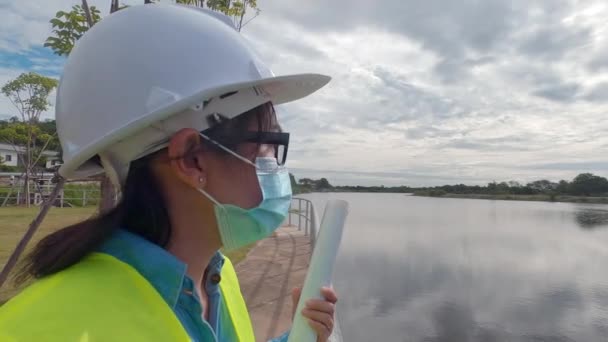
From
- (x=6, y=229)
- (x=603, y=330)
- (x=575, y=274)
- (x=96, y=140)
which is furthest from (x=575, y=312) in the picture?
(x=6, y=229)

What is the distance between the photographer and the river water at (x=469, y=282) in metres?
7.34

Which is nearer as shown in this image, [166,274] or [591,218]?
[166,274]

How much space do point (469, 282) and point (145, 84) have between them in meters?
10.8

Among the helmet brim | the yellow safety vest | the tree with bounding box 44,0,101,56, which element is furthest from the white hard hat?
the tree with bounding box 44,0,101,56

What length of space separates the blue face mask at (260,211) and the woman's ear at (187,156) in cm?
3

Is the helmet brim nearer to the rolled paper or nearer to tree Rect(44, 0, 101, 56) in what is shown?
the rolled paper

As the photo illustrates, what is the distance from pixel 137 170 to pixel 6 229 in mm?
12601

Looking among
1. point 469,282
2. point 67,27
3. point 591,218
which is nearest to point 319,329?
point 67,27

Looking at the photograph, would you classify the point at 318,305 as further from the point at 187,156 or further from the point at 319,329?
the point at 187,156

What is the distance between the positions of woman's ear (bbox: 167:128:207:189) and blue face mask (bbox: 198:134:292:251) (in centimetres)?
3

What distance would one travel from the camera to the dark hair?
902 millimetres

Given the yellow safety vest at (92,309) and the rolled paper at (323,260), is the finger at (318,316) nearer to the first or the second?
the rolled paper at (323,260)

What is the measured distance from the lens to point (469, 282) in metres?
10.2

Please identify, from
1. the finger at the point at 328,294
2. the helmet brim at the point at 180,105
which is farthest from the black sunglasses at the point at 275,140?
the finger at the point at 328,294
